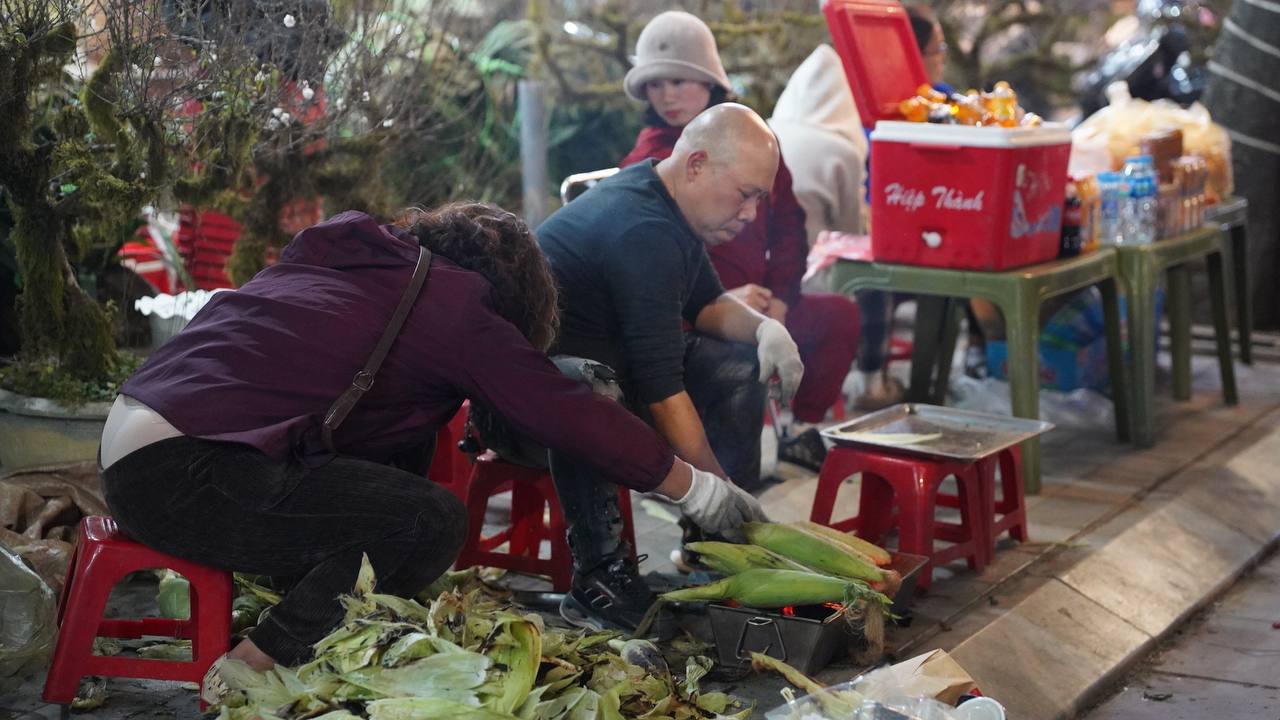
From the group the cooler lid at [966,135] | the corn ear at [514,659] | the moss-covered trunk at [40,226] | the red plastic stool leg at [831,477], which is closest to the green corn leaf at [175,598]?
the moss-covered trunk at [40,226]

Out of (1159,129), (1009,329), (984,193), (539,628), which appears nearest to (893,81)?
(984,193)

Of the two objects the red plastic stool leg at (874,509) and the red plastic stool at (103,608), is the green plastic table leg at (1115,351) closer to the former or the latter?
the red plastic stool leg at (874,509)

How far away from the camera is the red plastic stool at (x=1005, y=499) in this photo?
4.59 meters

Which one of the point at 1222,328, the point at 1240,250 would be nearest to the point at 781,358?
the point at 1222,328

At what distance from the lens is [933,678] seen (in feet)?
10.6

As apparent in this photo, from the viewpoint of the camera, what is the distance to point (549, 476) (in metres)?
4.19

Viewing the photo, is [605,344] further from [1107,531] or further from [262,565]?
[1107,531]

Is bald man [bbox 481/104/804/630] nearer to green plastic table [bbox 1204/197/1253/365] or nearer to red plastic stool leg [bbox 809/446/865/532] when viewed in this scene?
red plastic stool leg [bbox 809/446/865/532]

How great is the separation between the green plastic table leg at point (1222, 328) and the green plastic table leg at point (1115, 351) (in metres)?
1.14

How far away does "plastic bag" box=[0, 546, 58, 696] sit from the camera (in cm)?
347

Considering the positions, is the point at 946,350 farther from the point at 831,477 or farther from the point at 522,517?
the point at 522,517

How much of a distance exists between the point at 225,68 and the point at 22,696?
78.7 inches

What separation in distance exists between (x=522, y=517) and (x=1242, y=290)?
529cm

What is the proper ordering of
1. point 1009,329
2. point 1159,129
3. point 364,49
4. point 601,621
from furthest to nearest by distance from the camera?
1. point 1159,129
2. point 1009,329
3. point 364,49
4. point 601,621
